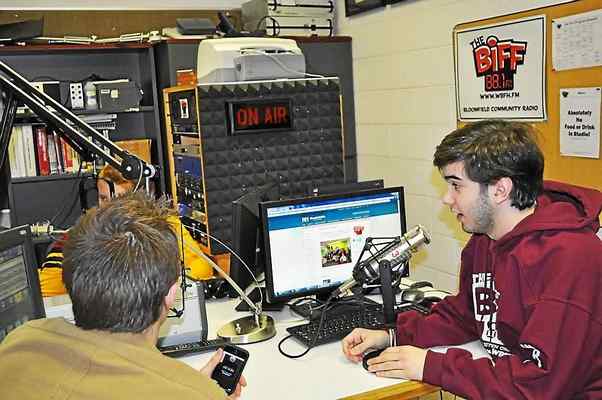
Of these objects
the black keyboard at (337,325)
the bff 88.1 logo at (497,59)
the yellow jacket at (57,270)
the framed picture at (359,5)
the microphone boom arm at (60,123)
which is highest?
the framed picture at (359,5)

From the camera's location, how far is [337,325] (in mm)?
2033

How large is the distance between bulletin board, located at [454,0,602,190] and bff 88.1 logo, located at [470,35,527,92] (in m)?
0.13

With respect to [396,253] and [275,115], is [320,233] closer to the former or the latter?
[396,253]

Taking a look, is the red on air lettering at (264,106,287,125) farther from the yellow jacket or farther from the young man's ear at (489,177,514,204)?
the young man's ear at (489,177,514,204)

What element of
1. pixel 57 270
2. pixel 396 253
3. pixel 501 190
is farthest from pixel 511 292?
pixel 57 270

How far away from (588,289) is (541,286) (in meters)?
0.11

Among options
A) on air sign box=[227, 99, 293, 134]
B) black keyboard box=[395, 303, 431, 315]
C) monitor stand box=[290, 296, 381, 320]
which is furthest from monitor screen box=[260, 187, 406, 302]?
on air sign box=[227, 99, 293, 134]

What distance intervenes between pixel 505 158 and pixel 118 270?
3.60 feet

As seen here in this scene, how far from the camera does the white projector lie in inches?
122

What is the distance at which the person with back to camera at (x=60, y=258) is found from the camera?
87.1 inches

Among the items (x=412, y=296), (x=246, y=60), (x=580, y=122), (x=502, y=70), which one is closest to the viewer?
(x=412, y=296)

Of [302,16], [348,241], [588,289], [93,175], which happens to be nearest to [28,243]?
[348,241]

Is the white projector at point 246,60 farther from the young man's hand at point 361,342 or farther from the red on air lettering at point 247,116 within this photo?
the young man's hand at point 361,342

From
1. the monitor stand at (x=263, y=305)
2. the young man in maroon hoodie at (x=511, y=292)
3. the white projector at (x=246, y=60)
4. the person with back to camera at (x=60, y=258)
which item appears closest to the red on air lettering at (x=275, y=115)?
the white projector at (x=246, y=60)
